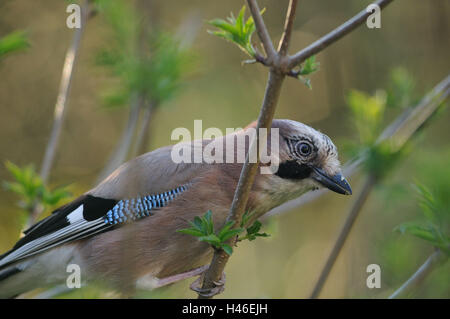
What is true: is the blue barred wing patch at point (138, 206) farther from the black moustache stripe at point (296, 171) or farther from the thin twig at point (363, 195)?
the thin twig at point (363, 195)

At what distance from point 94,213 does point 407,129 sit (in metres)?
2.70

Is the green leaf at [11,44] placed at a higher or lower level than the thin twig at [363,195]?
higher

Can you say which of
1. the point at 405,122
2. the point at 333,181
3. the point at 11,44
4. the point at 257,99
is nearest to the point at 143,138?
the point at 11,44

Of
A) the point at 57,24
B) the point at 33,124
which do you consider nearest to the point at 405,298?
the point at 33,124

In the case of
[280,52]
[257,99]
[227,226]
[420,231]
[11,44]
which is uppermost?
[257,99]

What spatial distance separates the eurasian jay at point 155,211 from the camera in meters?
4.21

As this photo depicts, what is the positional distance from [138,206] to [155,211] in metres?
0.14

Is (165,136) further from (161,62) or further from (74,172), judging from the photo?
(161,62)

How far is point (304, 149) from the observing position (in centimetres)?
423

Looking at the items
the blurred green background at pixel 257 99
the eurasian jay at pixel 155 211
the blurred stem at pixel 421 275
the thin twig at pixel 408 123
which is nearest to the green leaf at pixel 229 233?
the eurasian jay at pixel 155 211

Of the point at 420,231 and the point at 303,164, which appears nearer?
the point at 420,231

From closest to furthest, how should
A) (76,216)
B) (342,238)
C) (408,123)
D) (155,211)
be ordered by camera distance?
(342,238), (155,211), (76,216), (408,123)

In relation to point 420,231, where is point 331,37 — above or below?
above

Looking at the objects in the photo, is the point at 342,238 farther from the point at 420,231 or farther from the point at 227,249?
the point at 227,249
